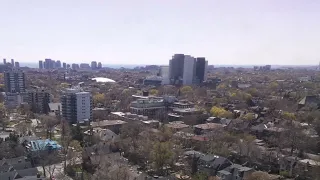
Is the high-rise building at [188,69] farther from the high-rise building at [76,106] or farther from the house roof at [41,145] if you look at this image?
the house roof at [41,145]

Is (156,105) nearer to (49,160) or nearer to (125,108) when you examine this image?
(125,108)

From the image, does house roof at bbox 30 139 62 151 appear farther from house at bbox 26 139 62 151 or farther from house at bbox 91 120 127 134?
house at bbox 91 120 127 134

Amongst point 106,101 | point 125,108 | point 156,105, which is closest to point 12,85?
point 106,101

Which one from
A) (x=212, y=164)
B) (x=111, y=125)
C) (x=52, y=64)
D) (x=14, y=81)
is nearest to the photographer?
(x=212, y=164)

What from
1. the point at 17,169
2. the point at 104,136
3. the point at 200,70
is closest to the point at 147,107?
the point at 104,136

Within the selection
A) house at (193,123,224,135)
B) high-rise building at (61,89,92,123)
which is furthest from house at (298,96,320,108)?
high-rise building at (61,89,92,123)

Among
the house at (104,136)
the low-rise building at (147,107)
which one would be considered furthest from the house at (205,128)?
the low-rise building at (147,107)

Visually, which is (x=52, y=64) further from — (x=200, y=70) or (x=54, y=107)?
(x=54, y=107)
